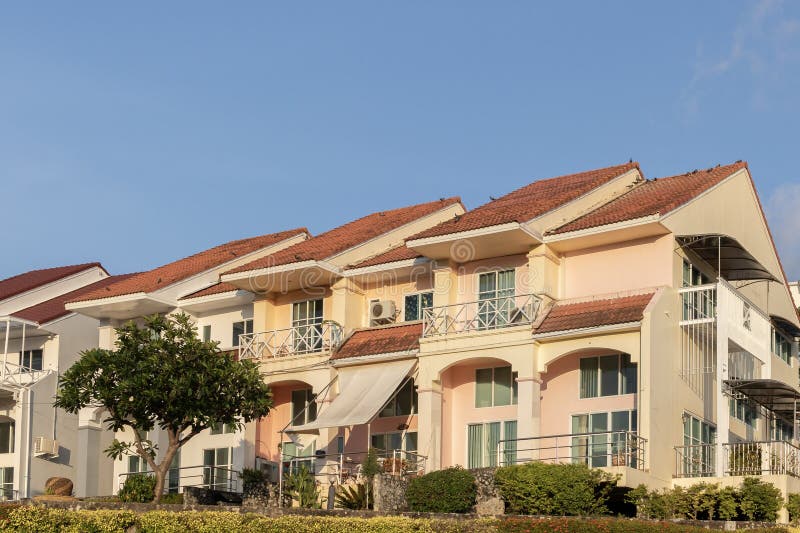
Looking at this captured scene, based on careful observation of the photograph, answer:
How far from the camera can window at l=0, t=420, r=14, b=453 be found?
2052 inches

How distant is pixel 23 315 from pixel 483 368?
20805 mm

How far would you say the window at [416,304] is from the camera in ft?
142

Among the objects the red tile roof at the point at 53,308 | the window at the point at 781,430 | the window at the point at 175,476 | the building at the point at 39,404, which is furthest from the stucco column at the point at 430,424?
the red tile roof at the point at 53,308

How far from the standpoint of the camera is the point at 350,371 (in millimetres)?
42406

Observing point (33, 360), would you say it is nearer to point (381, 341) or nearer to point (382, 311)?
point (382, 311)

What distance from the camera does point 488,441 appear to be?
40.4 meters

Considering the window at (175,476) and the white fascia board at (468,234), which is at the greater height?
the white fascia board at (468,234)

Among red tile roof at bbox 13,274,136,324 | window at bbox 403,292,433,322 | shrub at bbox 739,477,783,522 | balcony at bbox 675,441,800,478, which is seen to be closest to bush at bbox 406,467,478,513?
balcony at bbox 675,441,800,478

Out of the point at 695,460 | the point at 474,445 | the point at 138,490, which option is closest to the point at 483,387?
the point at 474,445

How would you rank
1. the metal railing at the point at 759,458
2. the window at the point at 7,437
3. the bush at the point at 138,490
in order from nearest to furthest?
the metal railing at the point at 759,458 < the bush at the point at 138,490 < the window at the point at 7,437

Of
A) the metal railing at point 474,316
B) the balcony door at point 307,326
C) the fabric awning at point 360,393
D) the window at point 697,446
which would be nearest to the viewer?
the window at point 697,446

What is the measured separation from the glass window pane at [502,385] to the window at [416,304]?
3613 millimetres

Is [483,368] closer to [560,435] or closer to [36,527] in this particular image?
[560,435]

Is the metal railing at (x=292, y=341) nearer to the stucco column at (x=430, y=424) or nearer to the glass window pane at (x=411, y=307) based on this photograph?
the glass window pane at (x=411, y=307)
